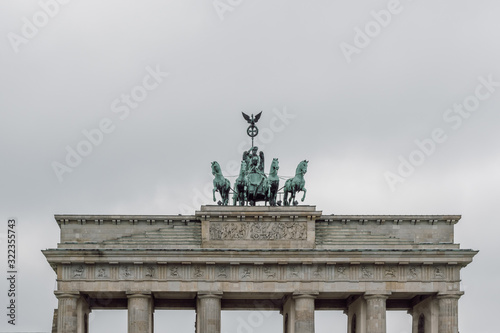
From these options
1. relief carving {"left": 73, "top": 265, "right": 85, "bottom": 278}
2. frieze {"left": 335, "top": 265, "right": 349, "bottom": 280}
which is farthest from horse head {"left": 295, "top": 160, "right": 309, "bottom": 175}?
relief carving {"left": 73, "top": 265, "right": 85, "bottom": 278}

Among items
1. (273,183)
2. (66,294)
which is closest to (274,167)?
(273,183)

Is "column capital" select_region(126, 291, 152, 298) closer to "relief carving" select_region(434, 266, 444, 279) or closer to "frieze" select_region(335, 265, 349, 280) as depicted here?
"frieze" select_region(335, 265, 349, 280)

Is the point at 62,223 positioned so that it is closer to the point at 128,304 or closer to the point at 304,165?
the point at 128,304

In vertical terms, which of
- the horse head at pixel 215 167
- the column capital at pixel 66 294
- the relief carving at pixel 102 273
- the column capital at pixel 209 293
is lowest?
the column capital at pixel 66 294

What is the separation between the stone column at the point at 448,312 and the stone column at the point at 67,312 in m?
20.1

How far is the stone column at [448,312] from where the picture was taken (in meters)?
72.6

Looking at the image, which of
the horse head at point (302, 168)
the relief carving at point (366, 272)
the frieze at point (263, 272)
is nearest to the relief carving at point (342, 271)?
the frieze at point (263, 272)

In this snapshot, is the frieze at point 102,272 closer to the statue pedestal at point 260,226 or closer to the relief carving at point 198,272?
the relief carving at point 198,272

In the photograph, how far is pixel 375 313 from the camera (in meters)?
72.9

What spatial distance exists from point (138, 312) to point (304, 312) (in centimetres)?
918

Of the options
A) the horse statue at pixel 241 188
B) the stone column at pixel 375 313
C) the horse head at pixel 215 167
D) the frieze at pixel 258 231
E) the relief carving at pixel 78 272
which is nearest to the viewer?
the relief carving at pixel 78 272

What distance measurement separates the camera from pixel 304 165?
75.1 metres

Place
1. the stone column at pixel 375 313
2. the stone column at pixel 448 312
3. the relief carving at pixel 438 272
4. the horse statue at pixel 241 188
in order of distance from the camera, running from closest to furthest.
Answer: the stone column at pixel 448 312 < the stone column at pixel 375 313 < the relief carving at pixel 438 272 < the horse statue at pixel 241 188

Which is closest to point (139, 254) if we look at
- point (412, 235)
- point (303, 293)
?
point (303, 293)
